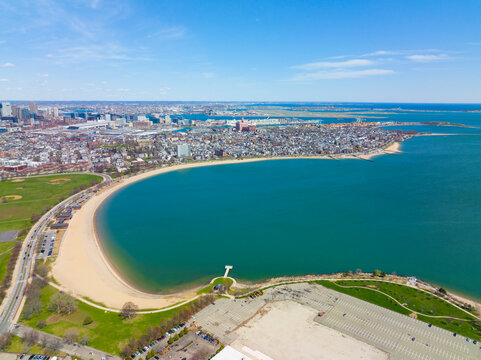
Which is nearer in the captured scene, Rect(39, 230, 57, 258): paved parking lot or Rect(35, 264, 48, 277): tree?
Rect(35, 264, 48, 277): tree

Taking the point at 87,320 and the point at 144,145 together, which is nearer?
the point at 87,320

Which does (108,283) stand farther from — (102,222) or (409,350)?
(409,350)

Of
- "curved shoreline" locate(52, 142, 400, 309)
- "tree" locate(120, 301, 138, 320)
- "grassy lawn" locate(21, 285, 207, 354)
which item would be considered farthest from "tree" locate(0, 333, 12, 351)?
"tree" locate(120, 301, 138, 320)

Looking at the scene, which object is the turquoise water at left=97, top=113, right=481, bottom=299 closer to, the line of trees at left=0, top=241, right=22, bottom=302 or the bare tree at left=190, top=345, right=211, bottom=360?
the line of trees at left=0, top=241, right=22, bottom=302

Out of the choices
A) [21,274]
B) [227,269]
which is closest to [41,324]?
[21,274]

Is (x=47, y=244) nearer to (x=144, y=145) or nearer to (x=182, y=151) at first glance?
(x=182, y=151)

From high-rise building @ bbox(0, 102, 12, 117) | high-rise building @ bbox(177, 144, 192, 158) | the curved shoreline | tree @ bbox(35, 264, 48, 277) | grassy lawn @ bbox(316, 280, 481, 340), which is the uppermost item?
high-rise building @ bbox(0, 102, 12, 117)
